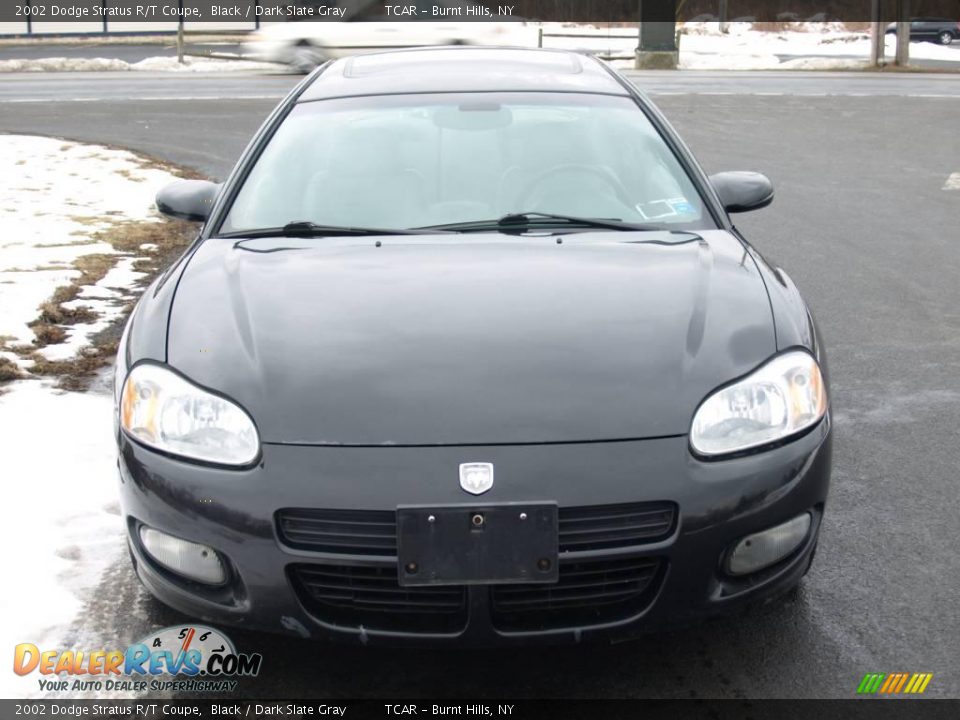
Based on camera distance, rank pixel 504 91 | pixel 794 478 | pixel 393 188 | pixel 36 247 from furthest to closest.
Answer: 1. pixel 36 247
2. pixel 504 91
3. pixel 393 188
4. pixel 794 478

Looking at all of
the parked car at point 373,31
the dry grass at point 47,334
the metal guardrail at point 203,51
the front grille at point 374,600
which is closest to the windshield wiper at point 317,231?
the front grille at point 374,600

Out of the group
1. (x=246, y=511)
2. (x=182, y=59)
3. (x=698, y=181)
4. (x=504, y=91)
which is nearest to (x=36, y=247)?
(x=504, y=91)

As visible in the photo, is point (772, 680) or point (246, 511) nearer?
point (246, 511)

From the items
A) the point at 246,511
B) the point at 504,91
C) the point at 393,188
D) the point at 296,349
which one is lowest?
the point at 246,511

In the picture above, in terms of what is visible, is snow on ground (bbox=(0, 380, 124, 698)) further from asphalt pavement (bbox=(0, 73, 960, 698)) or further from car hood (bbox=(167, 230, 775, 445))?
car hood (bbox=(167, 230, 775, 445))

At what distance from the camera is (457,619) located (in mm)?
2717

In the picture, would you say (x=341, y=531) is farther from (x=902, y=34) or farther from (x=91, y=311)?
(x=902, y=34)

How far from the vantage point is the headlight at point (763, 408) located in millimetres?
2811

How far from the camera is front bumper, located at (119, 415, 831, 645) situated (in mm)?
2658

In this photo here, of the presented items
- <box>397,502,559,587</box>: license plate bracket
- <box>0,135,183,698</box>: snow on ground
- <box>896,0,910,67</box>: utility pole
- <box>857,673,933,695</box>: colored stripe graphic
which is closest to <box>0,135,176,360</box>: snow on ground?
<box>0,135,183,698</box>: snow on ground

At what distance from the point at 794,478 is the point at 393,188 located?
1700 mm

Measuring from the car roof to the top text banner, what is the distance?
55.6 ft

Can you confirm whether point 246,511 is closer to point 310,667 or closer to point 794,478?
point 310,667

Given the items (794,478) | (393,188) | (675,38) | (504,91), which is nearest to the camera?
(794,478)
